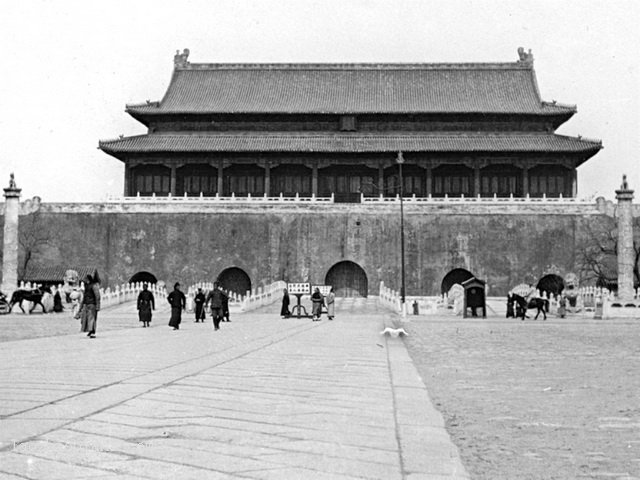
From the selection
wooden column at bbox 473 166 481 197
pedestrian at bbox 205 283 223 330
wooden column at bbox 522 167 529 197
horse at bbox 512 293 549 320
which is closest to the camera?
pedestrian at bbox 205 283 223 330

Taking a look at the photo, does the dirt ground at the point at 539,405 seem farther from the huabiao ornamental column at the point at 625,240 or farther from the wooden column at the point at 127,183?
the wooden column at the point at 127,183

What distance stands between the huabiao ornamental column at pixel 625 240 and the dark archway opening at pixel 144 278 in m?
23.4

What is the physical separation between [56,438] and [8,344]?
9417mm

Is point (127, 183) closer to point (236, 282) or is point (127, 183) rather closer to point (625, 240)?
point (236, 282)

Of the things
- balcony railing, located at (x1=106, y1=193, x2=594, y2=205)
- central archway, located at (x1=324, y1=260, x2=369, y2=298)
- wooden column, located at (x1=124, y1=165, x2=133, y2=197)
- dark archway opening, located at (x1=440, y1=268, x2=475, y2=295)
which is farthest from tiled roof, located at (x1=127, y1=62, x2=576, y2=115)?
dark archway opening, located at (x1=440, y1=268, x2=475, y2=295)

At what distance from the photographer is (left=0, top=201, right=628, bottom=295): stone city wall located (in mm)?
45719

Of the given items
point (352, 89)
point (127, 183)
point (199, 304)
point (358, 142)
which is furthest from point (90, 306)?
point (352, 89)

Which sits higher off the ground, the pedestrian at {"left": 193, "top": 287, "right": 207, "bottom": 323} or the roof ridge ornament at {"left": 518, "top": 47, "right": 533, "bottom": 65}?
the roof ridge ornament at {"left": 518, "top": 47, "right": 533, "bottom": 65}

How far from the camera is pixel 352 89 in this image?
5184 centimetres

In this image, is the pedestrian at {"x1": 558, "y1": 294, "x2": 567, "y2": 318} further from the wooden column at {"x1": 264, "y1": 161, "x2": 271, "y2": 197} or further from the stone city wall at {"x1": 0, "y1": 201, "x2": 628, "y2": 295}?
the wooden column at {"x1": 264, "y1": 161, "x2": 271, "y2": 197}

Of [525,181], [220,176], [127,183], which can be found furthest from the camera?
[127,183]

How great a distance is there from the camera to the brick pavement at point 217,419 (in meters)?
4.59

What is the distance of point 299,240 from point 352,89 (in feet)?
35.8

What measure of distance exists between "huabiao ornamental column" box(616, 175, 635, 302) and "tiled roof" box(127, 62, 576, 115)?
11.2m
